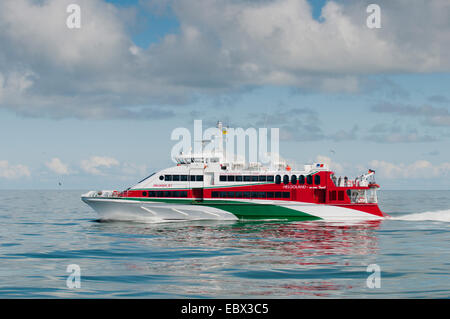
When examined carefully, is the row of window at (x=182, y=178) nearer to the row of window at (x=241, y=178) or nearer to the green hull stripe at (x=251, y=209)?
the row of window at (x=241, y=178)

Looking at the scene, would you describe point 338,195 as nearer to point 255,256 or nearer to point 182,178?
Answer: point 182,178

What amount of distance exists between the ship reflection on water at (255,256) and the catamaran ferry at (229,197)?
5.30 ft

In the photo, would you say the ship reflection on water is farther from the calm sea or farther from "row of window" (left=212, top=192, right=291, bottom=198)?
"row of window" (left=212, top=192, right=291, bottom=198)

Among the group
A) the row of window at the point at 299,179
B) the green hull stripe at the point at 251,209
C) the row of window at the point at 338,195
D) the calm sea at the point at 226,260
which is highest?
the row of window at the point at 299,179

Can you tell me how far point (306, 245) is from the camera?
29.5 meters

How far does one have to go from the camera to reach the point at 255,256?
25.3 m

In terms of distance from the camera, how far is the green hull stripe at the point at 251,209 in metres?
41.8

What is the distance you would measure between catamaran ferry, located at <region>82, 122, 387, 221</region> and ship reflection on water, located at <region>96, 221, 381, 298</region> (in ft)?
5.30

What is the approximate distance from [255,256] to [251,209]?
17.0 m

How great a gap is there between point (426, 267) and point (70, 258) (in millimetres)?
17746

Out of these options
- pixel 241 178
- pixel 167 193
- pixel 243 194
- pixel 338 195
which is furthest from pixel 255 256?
pixel 338 195

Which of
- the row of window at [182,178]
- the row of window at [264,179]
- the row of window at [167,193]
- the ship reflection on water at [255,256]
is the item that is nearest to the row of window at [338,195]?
the row of window at [264,179]
